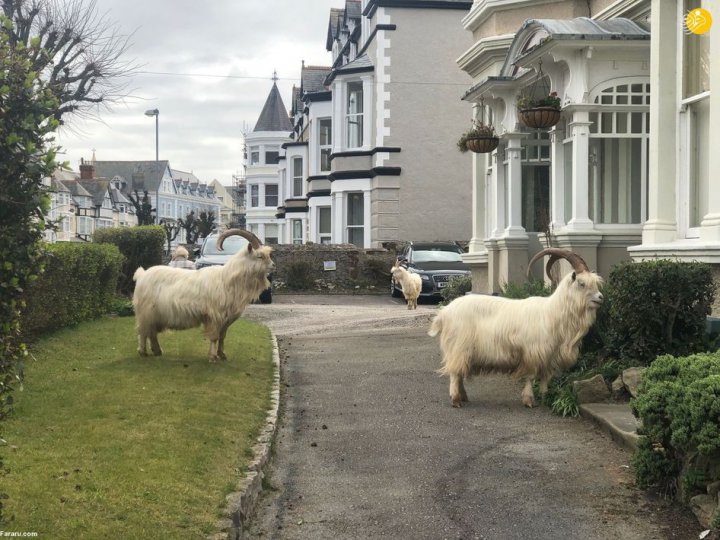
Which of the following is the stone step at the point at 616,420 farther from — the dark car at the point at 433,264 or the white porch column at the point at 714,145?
the dark car at the point at 433,264

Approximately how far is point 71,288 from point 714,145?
408 inches

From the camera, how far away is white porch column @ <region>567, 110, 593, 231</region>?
46.4 feet

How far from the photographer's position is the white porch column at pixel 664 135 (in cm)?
1151

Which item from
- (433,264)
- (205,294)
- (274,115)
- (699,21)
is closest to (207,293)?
(205,294)

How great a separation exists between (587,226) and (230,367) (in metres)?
6.12

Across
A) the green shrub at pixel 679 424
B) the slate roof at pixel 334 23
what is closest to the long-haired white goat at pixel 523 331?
the green shrub at pixel 679 424

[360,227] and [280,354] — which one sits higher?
[360,227]

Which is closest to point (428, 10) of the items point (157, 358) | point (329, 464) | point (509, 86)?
point (509, 86)

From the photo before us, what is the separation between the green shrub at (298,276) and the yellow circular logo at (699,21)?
22785 millimetres

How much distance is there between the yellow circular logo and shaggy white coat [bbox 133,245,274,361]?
6.12 m

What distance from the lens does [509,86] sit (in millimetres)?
17047

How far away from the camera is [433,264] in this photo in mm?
27391

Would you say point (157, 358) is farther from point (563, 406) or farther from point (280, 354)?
point (563, 406)

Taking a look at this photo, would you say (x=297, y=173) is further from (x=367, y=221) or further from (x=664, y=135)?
(x=664, y=135)
